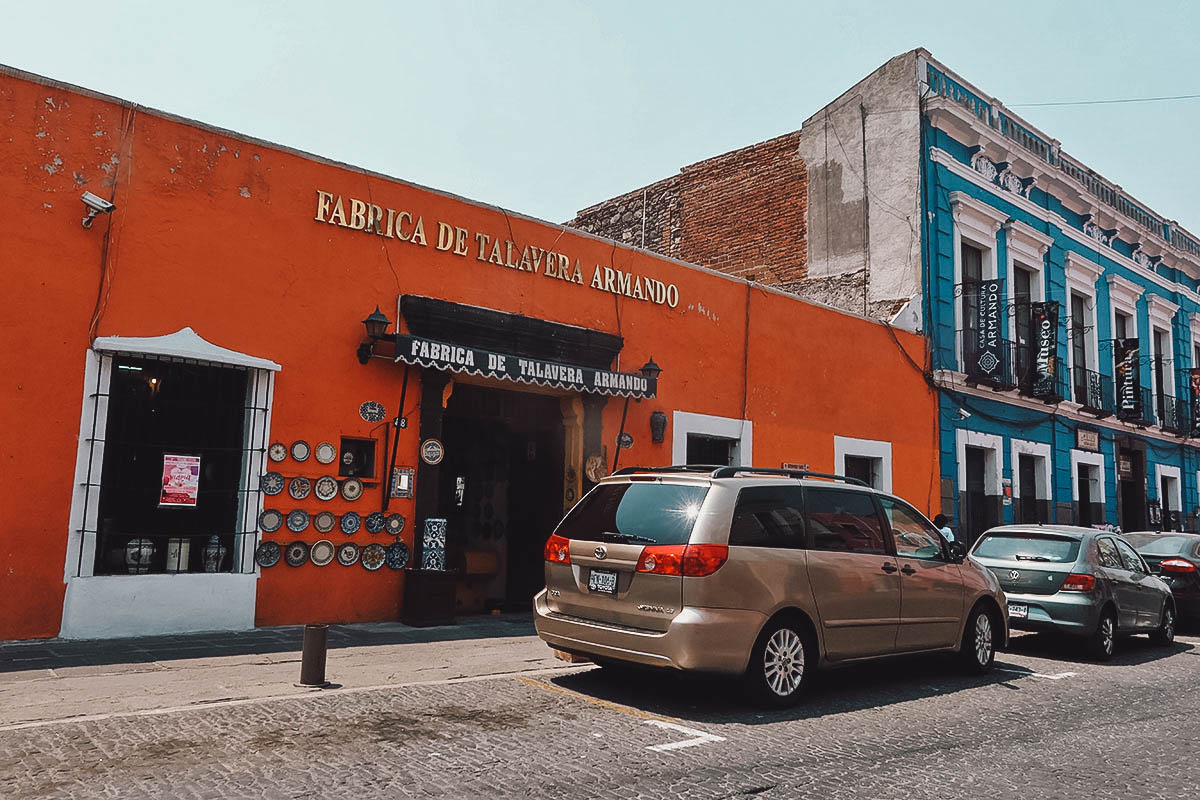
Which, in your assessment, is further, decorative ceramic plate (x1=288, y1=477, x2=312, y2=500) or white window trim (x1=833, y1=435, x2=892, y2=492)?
white window trim (x1=833, y1=435, x2=892, y2=492)

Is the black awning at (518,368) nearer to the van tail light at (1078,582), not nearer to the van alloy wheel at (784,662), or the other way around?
the van alloy wheel at (784,662)

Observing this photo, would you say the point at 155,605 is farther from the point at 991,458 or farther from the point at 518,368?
the point at 991,458

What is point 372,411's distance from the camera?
9734 millimetres

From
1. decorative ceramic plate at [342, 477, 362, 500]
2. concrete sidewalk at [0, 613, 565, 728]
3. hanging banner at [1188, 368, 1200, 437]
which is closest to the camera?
concrete sidewalk at [0, 613, 565, 728]

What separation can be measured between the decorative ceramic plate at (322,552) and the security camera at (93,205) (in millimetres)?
3721

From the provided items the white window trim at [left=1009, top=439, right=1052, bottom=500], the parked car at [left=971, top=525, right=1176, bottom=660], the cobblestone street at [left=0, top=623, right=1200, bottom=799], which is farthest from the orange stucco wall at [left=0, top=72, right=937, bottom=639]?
the white window trim at [left=1009, top=439, right=1052, bottom=500]

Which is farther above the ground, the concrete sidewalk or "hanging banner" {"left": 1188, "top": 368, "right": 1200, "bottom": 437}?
"hanging banner" {"left": 1188, "top": 368, "right": 1200, "bottom": 437}

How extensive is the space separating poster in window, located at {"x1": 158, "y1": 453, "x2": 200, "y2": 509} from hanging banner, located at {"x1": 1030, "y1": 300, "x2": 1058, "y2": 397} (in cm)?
1722

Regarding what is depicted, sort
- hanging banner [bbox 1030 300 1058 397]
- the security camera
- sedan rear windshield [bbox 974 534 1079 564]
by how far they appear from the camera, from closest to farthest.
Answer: the security camera < sedan rear windshield [bbox 974 534 1079 564] < hanging banner [bbox 1030 300 1058 397]

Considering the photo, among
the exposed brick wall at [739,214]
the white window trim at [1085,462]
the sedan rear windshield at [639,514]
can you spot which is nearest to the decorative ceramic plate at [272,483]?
the sedan rear windshield at [639,514]

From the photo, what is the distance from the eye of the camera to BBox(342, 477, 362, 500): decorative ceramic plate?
31.0 feet

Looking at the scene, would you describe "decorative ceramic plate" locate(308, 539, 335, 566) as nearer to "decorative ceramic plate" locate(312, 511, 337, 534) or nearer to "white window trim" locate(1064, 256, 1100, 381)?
"decorative ceramic plate" locate(312, 511, 337, 534)

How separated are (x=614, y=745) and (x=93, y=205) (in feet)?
21.7

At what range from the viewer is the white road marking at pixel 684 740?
5118 millimetres
